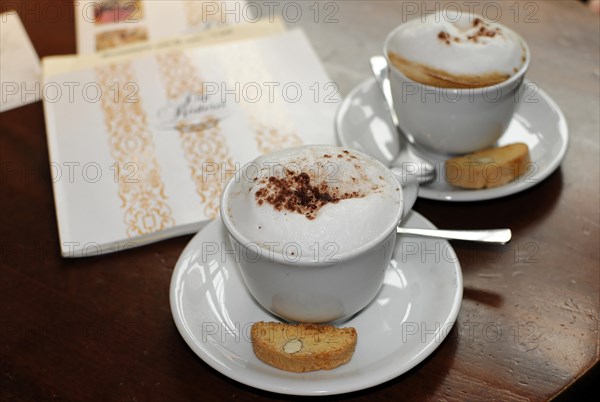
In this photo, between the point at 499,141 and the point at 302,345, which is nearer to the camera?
the point at 302,345

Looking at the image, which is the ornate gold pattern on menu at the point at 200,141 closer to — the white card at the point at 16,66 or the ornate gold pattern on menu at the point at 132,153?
the ornate gold pattern on menu at the point at 132,153

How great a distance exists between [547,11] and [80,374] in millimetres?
1034

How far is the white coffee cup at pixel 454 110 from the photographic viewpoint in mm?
859

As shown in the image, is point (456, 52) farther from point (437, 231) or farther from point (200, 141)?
point (200, 141)

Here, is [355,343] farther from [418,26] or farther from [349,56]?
[349,56]

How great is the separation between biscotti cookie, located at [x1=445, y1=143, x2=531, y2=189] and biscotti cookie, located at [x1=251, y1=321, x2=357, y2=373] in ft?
1.02

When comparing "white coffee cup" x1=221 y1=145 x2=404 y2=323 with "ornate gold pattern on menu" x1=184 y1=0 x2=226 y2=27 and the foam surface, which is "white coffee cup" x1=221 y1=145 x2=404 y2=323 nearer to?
the foam surface

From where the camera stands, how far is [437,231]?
30.9 inches

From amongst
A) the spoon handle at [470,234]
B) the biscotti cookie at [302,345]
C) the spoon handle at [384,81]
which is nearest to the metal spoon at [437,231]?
the spoon handle at [470,234]

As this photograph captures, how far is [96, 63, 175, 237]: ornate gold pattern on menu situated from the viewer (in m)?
0.88

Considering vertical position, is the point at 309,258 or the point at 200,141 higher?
the point at 309,258

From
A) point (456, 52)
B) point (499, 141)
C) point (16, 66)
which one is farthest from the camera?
point (16, 66)

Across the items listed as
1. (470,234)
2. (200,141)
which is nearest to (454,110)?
(470,234)

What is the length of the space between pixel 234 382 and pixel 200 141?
452mm
